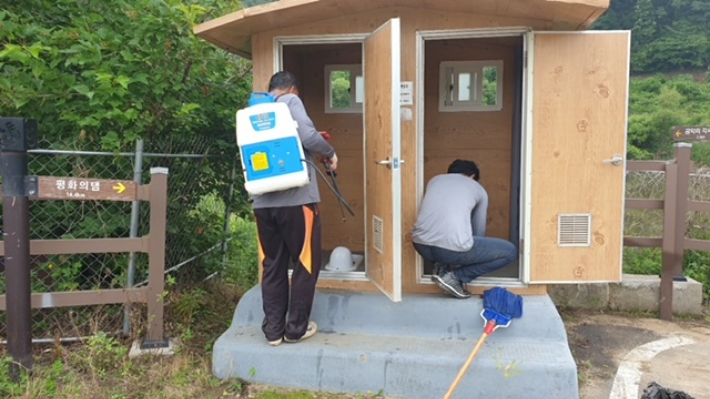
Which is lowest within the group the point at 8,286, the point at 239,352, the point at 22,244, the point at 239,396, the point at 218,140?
the point at 239,396

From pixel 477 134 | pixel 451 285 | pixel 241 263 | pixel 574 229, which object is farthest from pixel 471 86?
pixel 241 263

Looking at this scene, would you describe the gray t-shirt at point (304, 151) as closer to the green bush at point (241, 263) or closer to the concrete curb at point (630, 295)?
the green bush at point (241, 263)

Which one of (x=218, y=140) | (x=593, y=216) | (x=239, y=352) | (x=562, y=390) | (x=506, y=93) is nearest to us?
(x=562, y=390)

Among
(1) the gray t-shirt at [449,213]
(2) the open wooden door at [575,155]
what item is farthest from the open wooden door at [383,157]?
(2) the open wooden door at [575,155]

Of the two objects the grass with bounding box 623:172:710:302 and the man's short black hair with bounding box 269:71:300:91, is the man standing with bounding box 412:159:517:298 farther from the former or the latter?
the grass with bounding box 623:172:710:302

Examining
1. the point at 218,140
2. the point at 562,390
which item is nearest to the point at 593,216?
the point at 562,390

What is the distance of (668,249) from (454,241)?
2655 millimetres

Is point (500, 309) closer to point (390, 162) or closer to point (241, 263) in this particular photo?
point (390, 162)

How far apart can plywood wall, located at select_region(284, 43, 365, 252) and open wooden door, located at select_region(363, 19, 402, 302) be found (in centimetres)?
154

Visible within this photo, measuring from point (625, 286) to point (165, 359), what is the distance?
4301 millimetres

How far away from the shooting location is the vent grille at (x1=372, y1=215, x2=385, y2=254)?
3785mm

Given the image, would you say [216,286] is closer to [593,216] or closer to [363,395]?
[363,395]

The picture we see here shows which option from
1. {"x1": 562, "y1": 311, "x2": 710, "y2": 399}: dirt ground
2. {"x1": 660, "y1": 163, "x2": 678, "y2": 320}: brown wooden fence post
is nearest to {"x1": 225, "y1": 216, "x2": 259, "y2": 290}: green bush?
{"x1": 562, "y1": 311, "x2": 710, "y2": 399}: dirt ground

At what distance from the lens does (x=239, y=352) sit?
12.0 ft
